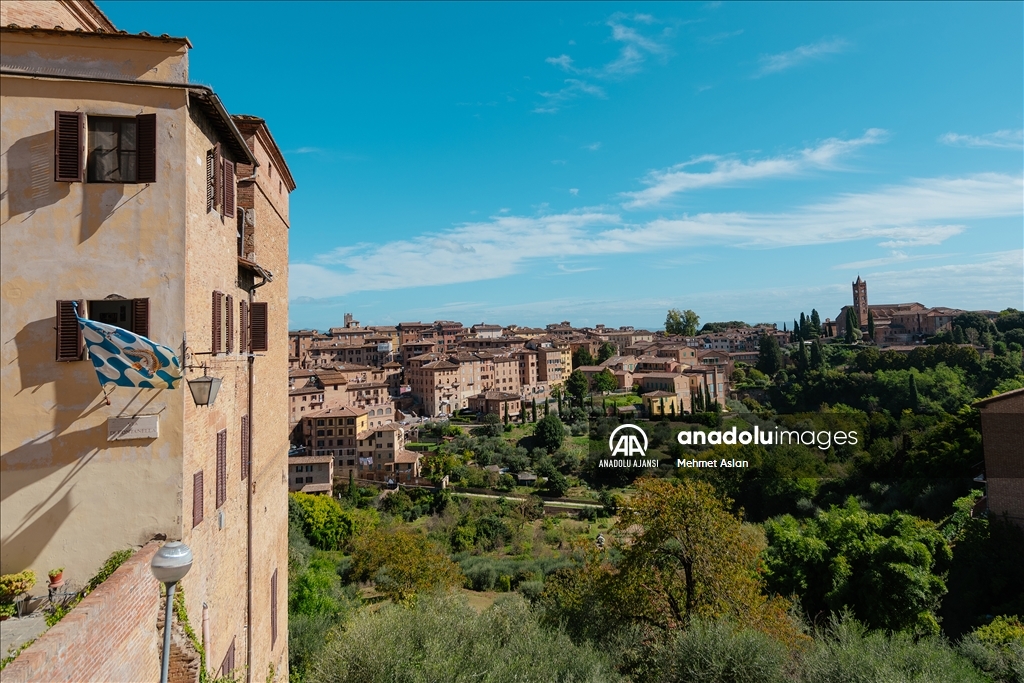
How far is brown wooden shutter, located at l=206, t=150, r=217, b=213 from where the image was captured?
534cm

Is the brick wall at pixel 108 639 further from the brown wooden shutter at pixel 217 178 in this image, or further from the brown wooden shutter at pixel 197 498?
the brown wooden shutter at pixel 217 178

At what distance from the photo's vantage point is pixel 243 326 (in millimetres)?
6969

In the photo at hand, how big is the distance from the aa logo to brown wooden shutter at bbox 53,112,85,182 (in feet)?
142

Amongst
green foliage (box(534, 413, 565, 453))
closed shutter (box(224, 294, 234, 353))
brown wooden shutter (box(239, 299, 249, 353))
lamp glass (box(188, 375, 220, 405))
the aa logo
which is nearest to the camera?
lamp glass (box(188, 375, 220, 405))

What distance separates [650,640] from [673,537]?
2.26 meters

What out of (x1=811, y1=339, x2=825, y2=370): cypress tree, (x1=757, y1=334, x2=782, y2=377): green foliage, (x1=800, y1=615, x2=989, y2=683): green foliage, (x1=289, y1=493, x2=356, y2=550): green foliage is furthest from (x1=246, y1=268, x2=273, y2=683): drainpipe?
(x1=757, y1=334, x2=782, y2=377): green foliage

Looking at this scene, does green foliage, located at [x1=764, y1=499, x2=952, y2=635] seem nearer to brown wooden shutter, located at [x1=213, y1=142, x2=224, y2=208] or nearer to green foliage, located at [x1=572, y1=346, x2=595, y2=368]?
brown wooden shutter, located at [x1=213, y1=142, x2=224, y2=208]

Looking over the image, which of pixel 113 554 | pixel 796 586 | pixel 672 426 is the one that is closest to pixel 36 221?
pixel 113 554

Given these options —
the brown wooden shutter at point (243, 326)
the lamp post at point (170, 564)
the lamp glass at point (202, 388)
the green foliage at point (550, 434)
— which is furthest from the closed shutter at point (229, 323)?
the green foliage at point (550, 434)

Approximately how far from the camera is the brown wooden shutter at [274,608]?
28.9 ft

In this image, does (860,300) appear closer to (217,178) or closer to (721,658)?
(721,658)

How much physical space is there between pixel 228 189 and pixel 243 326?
1.67 m

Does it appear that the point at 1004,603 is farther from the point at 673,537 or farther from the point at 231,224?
the point at 231,224

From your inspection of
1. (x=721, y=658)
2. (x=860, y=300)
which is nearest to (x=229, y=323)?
(x=721, y=658)
